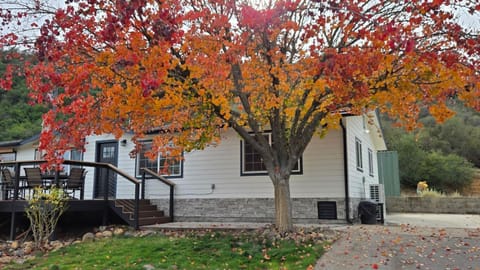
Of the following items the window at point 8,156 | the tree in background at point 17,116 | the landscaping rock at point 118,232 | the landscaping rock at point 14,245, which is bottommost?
the landscaping rock at point 14,245

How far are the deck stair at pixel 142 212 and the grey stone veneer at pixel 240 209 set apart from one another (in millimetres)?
332

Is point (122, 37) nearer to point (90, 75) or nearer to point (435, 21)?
point (90, 75)

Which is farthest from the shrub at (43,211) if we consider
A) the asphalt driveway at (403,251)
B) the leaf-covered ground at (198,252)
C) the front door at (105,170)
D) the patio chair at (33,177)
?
the asphalt driveway at (403,251)

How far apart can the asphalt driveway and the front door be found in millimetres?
7703

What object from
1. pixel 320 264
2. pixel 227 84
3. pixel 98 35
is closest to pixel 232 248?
pixel 320 264

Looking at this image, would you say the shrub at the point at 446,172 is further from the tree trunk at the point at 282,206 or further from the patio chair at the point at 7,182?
the patio chair at the point at 7,182

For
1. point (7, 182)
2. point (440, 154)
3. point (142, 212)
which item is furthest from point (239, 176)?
point (440, 154)

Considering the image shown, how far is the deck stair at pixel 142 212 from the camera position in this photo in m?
9.97

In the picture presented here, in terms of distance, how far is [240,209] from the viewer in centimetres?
1095

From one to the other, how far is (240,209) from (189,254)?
4.16 metres

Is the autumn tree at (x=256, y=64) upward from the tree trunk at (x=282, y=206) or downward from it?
upward

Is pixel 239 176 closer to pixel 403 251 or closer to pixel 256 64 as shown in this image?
pixel 256 64

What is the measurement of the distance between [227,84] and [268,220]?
478 centimetres

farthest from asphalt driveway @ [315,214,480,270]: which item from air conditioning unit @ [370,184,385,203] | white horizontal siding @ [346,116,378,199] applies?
air conditioning unit @ [370,184,385,203]
